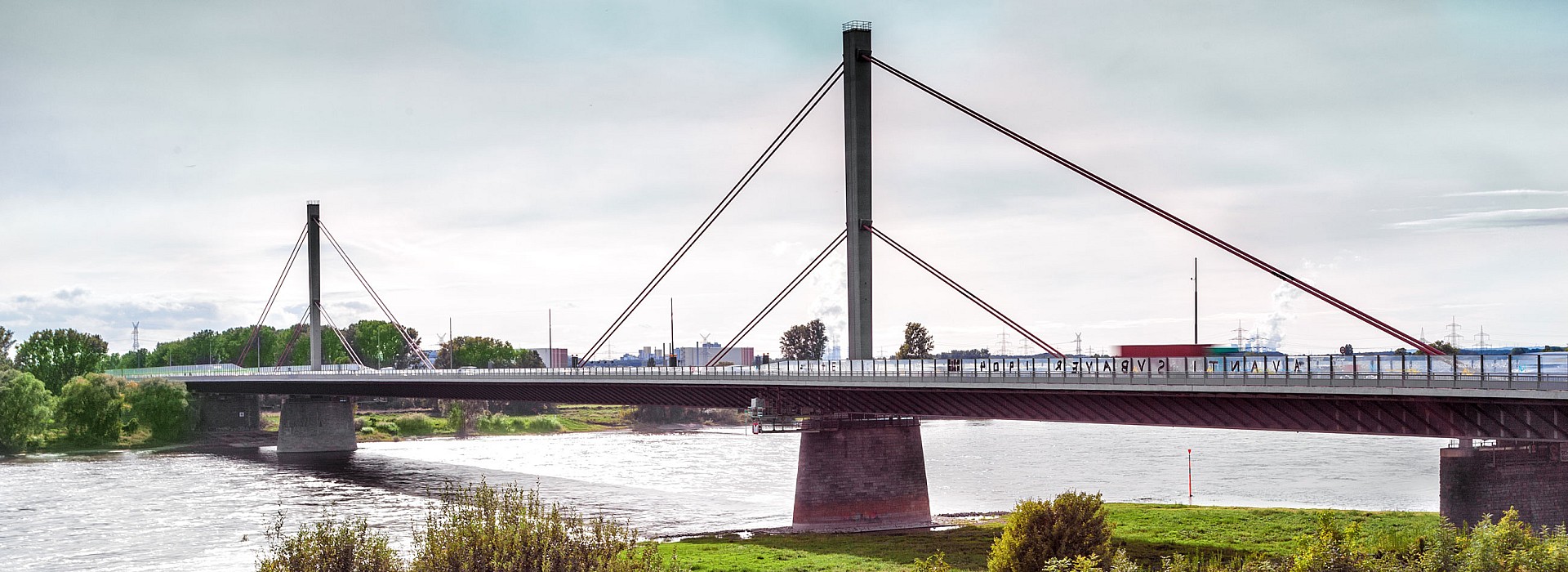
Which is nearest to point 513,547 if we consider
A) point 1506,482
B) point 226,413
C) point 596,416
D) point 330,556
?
point 330,556

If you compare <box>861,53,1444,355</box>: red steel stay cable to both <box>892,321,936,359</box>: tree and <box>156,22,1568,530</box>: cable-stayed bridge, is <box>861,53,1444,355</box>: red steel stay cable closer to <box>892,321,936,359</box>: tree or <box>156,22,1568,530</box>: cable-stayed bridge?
<box>156,22,1568,530</box>: cable-stayed bridge

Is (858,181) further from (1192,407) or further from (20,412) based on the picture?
(20,412)

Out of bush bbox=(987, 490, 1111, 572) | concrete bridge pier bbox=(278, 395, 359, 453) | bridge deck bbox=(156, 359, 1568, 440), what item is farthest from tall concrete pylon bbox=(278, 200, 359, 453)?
bush bbox=(987, 490, 1111, 572)

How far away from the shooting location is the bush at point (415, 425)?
14225 cm

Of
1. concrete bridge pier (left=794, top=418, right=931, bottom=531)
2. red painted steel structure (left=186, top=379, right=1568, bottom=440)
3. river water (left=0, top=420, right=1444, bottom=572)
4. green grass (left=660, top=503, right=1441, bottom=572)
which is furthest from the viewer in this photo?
river water (left=0, top=420, right=1444, bottom=572)

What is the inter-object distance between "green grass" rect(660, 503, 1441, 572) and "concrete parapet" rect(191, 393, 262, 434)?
97.3 m

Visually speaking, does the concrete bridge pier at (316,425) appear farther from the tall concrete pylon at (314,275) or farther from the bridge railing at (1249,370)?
the bridge railing at (1249,370)

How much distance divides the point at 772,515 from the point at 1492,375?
3450cm

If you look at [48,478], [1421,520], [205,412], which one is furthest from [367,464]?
[1421,520]

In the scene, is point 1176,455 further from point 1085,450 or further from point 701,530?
point 701,530

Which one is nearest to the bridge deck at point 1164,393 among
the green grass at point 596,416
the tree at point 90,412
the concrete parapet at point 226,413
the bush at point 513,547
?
the bush at point 513,547

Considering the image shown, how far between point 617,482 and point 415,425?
7058 centimetres

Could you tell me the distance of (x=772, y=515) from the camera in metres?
60.7

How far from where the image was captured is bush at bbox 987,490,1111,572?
33.4 meters
